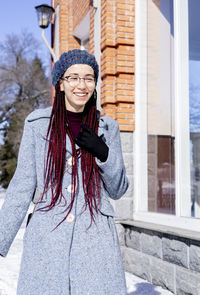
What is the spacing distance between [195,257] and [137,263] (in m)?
1.26

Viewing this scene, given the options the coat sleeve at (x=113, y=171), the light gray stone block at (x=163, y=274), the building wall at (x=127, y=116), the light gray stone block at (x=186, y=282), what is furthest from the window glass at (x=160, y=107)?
the coat sleeve at (x=113, y=171)

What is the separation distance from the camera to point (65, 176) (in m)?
2.05

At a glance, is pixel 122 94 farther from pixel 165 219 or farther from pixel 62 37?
pixel 62 37

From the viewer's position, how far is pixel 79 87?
82.8 inches

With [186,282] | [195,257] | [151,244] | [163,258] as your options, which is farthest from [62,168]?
[151,244]

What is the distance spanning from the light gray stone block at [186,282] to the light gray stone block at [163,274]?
0.10 m

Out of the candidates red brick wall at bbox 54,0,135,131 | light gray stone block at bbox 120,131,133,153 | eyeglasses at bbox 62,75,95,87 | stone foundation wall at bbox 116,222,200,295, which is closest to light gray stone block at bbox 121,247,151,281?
stone foundation wall at bbox 116,222,200,295

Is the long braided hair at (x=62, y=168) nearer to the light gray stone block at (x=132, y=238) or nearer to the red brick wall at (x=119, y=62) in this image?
the light gray stone block at (x=132, y=238)

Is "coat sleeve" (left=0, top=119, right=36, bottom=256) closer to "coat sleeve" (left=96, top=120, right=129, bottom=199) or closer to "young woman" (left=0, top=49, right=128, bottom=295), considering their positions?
"young woman" (left=0, top=49, right=128, bottom=295)

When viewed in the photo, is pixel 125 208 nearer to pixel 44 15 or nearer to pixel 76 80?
pixel 76 80

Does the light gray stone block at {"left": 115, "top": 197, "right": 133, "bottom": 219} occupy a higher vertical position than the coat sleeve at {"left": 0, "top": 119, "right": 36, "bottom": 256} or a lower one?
lower

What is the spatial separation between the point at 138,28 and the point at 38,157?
3.96 m

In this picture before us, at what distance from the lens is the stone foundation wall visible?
395 centimetres

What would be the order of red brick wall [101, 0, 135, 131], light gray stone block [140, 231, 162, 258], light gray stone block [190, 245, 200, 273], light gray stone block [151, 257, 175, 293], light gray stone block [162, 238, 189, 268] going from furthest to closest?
red brick wall [101, 0, 135, 131], light gray stone block [140, 231, 162, 258], light gray stone block [151, 257, 175, 293], light gray stone block [162, 238, 189, 268], light gray stone block [190, 245, 200, 273]
